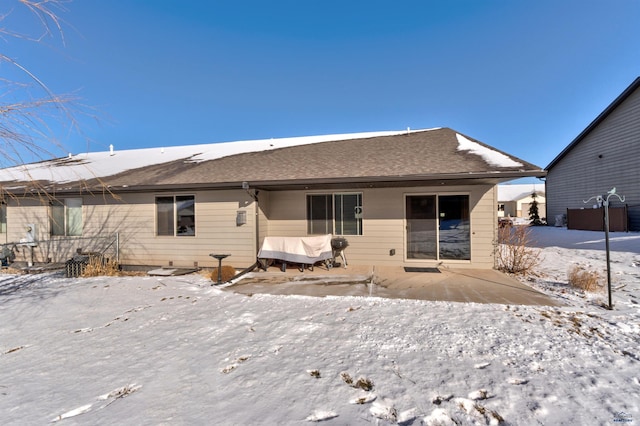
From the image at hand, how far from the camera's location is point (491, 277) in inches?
253

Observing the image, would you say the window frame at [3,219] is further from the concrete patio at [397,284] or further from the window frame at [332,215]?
the window frame at [332,215]

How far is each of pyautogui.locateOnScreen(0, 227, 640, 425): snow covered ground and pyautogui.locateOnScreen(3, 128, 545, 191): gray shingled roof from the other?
10.2 feet

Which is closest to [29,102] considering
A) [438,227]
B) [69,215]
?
[438,227]

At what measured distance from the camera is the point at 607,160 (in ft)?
52.7

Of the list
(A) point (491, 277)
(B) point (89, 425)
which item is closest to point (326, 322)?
(B) point (89, 425)

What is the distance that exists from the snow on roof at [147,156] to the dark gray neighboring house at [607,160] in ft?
45.7

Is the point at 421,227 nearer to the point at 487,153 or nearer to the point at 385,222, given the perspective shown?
the point at 385,222

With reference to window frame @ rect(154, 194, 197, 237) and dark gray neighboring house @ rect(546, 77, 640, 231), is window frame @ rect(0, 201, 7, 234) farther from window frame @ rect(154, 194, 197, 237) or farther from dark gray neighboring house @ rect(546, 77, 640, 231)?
dark gray neighboring house @ rect(546, 77, 640, 231)

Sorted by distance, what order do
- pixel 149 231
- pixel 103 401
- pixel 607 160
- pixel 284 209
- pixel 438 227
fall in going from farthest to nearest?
pixel 607 160, pixel 284 209, pixel 149 231, pixel 438 227, pixel 103 401

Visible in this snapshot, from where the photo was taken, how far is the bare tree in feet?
7.49

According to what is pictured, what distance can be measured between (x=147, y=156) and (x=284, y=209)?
7354mm

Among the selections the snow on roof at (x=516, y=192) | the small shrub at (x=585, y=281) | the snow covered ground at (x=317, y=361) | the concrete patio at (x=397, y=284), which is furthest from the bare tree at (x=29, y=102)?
the snow on roof at (x=516, y=192)

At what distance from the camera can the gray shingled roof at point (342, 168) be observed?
6.68 m

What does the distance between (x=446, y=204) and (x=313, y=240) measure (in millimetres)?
3820
